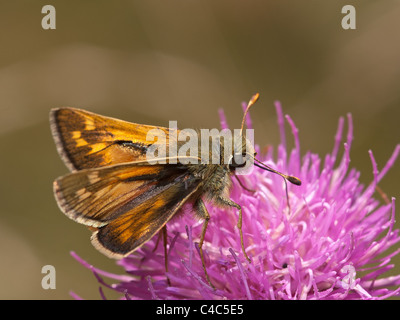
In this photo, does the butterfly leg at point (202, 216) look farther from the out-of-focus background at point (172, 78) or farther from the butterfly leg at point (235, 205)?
the out-of-focus background at point (172, 78)

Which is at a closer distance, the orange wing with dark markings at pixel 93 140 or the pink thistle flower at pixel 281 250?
the pink thistle flower at pixel 281 250

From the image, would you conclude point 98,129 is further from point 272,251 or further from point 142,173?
point 272,251

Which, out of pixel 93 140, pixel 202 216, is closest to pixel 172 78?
pixel 93 140

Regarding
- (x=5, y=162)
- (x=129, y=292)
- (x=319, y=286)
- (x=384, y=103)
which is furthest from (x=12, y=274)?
(x=384, y=103)

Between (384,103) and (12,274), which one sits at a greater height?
(384,103)

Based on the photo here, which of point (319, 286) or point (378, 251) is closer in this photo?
point (319, 286)

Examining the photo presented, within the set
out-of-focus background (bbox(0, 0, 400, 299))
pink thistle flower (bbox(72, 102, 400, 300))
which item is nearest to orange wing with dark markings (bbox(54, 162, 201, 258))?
pink thistle flower (bbox(72, 102, 400, 300))

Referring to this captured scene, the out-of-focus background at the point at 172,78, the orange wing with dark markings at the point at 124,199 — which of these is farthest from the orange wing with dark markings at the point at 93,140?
the out-of-focus background at the point at 172,78
